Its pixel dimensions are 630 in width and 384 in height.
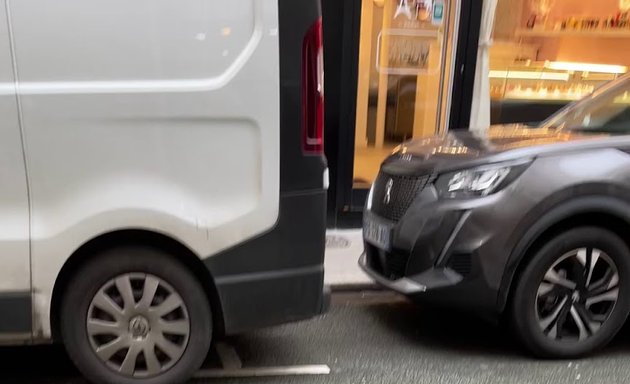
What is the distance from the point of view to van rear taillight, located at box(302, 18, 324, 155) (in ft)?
9.99

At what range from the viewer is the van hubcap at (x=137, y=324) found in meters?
3.06

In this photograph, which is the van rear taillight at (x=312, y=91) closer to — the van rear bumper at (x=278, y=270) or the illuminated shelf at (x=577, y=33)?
the van rear bumper at (x=278, y=270)

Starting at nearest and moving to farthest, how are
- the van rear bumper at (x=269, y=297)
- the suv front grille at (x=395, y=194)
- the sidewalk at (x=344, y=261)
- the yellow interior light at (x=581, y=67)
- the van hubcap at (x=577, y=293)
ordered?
1. the van rear bumper at (x=269, y=297)
2. the van hubcap at (x=577, y=293)
3. the suv front grille at (x=395, y=194)
4. the sidewalk at (x=344, y=261)
5. the yellow interior light at (x=581, y=67)

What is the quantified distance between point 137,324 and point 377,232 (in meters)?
1.52

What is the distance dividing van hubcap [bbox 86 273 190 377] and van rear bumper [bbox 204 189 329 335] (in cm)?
23

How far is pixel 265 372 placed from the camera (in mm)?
3545

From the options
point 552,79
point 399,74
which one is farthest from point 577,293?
point 552,79

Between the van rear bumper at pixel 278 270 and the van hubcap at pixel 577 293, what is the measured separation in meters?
1.30

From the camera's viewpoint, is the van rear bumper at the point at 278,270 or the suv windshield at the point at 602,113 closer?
the van rear bumper at the point at 278,270

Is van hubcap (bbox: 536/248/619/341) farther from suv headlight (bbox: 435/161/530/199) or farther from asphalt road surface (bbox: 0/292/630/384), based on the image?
suv headlight (bbox: 435/161/530/199)

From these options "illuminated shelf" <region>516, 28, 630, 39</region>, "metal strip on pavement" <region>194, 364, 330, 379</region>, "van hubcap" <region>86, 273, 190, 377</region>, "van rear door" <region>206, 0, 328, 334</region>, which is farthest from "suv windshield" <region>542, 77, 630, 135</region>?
"van hubcap" <region>86, 273, 190, 377</region>

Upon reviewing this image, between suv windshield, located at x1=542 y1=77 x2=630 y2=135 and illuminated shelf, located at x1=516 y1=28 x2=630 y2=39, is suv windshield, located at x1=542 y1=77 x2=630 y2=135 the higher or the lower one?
the lower one

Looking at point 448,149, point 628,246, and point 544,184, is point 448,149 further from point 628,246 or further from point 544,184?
point 628,246

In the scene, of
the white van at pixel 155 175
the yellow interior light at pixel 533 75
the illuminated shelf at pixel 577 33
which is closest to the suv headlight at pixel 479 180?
the white van at pixel 155 175
